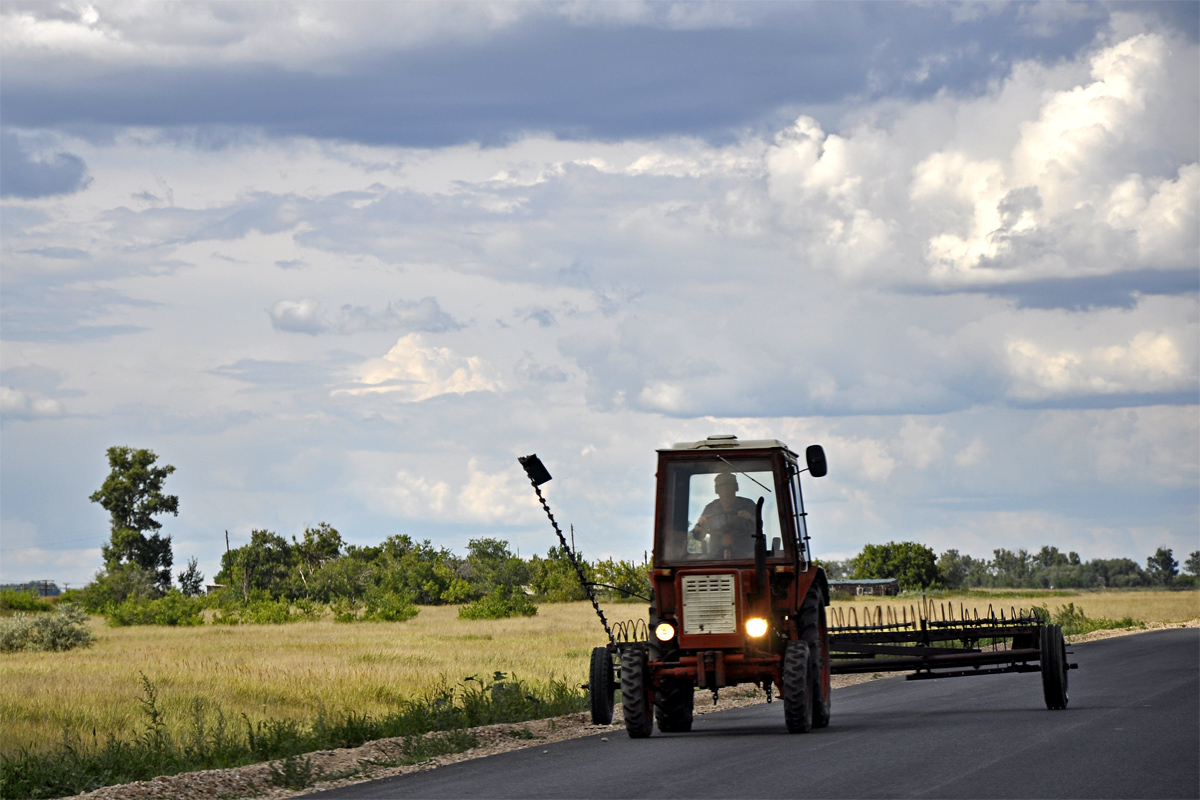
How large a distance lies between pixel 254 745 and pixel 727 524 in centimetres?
593

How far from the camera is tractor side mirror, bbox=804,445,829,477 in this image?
1423cm

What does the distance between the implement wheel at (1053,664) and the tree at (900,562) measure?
414ft

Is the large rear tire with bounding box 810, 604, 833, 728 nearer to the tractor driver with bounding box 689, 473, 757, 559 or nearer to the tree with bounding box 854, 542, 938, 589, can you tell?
the tractor driver with bounding box 689, 473, 757, 559

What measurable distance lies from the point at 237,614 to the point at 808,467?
70106 mm

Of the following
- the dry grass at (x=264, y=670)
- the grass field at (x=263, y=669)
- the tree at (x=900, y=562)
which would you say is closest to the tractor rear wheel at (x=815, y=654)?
the grass field at (x=263, y=669)

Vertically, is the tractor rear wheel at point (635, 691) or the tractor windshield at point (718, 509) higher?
the tractor windshield at point (718, 509)

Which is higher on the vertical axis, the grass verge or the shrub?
the shrub

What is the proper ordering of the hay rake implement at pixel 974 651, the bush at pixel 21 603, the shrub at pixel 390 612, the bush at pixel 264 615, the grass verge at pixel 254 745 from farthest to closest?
the bush at pixel 21 603 < the bush at pixel 264 615 < the shrub at pixel 390 612 < the hay rake implement at pixel 974 651 < the grass verge at pixel 254 745

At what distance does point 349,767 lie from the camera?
13.6 m

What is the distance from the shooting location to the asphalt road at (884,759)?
1068 cm

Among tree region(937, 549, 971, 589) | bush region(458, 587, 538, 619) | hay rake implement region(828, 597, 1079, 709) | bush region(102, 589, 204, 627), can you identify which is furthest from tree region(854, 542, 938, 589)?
hay rake implement region(828, 597, 1079, 709)

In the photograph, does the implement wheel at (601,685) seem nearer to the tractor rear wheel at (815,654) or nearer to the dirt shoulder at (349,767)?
the dirt shoulder at (349,767)

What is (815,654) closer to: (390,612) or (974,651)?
(974,651)

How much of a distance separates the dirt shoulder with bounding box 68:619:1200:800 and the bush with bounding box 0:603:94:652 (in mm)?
33910
